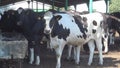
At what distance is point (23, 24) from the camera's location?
15000 millimetres

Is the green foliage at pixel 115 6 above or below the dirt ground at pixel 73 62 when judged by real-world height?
above

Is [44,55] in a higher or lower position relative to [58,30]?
lower

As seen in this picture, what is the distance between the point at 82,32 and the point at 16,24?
2.80 metres

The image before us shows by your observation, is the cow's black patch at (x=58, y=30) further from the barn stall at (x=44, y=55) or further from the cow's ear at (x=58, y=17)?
the barn stall at (x=44, y=55)

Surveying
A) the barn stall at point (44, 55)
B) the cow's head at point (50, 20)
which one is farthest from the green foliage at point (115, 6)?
the cow's head at point (50, 20)

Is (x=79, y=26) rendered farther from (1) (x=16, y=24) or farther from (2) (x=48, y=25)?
(1) (x=16, y=24)

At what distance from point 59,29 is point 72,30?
2.06 feet

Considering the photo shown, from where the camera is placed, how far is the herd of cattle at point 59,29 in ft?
44.5

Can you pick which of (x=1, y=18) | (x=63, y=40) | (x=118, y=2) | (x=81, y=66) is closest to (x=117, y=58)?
(x=81, y=66)

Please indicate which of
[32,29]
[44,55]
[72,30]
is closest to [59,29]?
[72,30]

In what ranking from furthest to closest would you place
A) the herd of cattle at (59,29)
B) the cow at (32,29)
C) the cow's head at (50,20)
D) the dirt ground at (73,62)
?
the cow at (32,29)
the dirt ground at (73,62)
the herd of cattle at (59,29)
the cow's head at (50,20)

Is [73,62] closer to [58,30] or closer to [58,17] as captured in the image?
[58,30]

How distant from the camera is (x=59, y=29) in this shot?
13.6 metres

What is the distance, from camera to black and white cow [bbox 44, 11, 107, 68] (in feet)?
44.1
